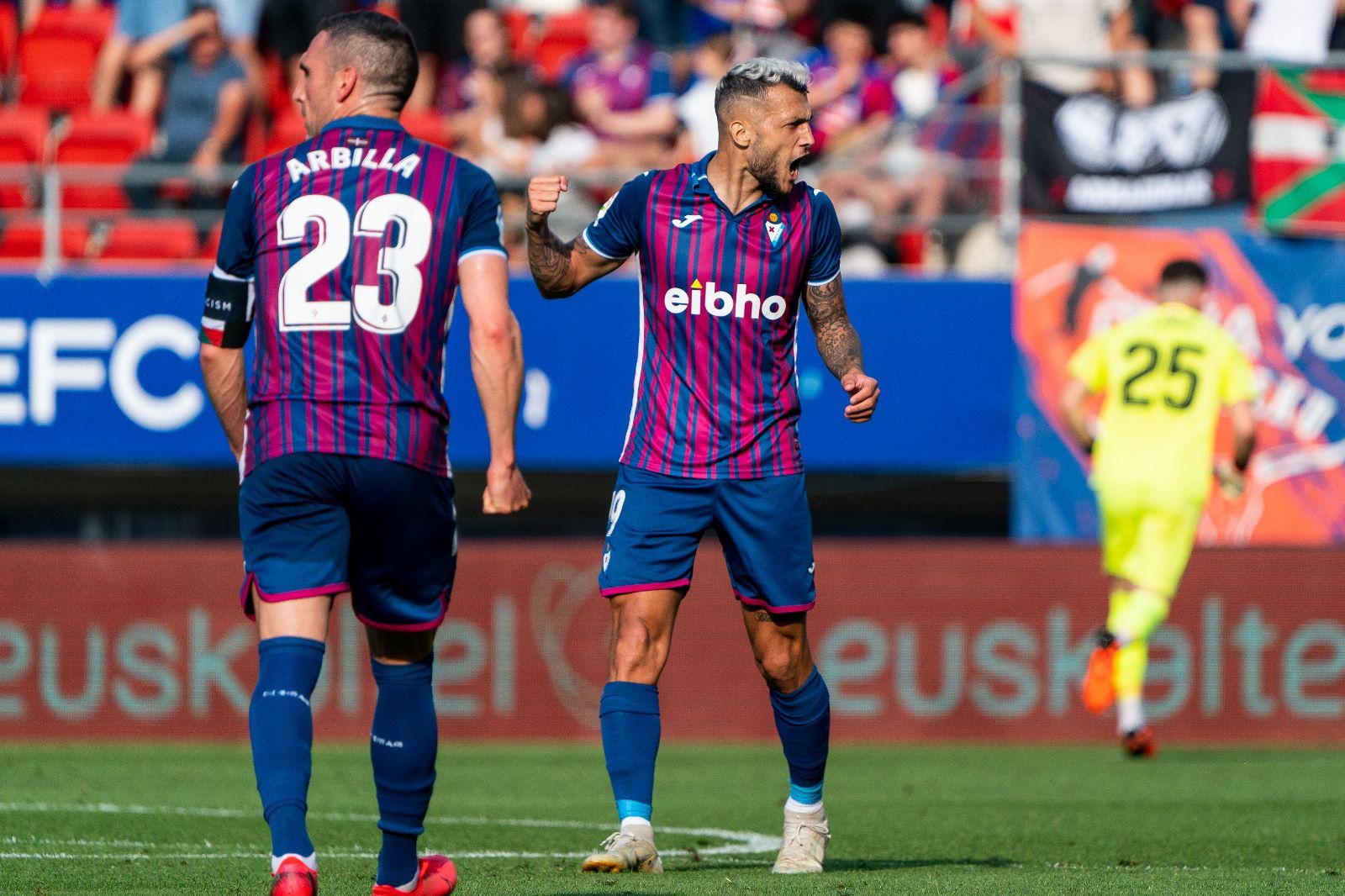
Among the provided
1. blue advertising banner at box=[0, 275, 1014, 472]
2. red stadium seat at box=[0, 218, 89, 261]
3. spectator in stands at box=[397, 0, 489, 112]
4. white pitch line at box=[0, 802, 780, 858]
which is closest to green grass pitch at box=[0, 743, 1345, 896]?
white pitch line at box=[0, 802, 780, 858]

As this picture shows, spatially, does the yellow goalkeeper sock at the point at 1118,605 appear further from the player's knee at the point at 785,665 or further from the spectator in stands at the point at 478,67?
the spectator in stands at the point at 478,67

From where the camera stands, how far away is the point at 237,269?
15.3ft

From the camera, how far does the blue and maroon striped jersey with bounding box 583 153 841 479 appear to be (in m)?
5.82

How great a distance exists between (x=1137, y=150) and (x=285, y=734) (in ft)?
30.7

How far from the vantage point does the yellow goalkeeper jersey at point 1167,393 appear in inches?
396

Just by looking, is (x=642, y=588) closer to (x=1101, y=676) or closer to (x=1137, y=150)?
(x=1101, y=676)

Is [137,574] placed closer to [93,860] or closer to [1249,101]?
[93,860]

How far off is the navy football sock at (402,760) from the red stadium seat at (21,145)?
9.93m

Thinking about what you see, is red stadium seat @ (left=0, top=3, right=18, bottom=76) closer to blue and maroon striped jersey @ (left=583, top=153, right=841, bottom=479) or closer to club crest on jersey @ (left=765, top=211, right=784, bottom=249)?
blue and maroon striped jersey @ (left=583, top=153, right=841, bottom=479)

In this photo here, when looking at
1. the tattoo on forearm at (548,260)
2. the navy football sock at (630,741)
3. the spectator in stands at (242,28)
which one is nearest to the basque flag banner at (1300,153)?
the spectator in stands at (242,28)

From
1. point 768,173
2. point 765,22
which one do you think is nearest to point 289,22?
point 765,22

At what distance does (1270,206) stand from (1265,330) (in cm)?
76

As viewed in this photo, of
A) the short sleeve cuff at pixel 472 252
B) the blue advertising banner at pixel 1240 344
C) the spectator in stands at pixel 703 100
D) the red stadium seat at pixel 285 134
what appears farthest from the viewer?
the red stadium seat at pixel 285 134

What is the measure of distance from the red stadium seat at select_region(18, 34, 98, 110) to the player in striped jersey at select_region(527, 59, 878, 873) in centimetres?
1013
